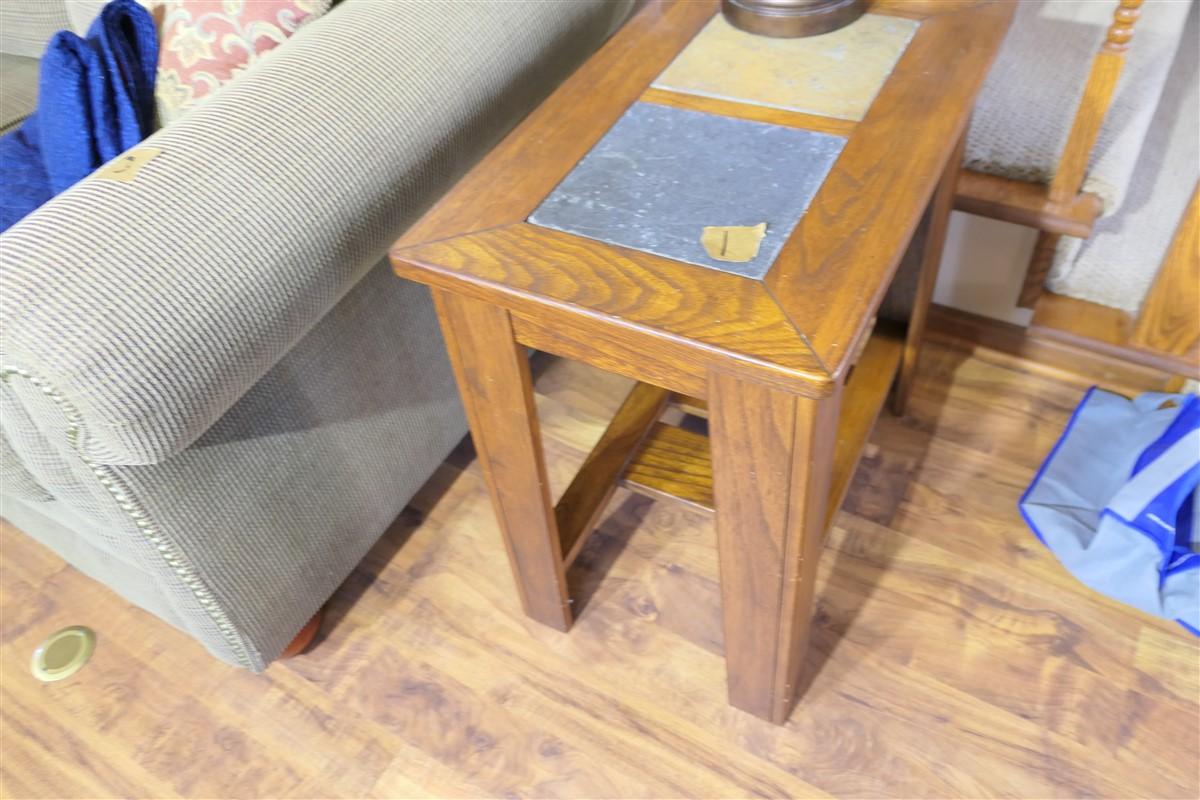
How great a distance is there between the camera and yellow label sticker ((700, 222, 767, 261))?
67cm

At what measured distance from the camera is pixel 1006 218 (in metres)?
1.12

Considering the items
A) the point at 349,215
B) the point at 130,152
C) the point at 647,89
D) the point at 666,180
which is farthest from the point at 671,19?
the point at 130,152

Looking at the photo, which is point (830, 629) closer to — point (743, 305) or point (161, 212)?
point (743, 305)

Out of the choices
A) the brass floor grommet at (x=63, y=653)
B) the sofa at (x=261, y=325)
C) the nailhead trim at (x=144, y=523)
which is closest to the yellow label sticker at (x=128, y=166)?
the sofa at (x=261, y=325)

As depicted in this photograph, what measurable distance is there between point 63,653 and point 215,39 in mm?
819

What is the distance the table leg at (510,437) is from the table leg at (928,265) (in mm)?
515

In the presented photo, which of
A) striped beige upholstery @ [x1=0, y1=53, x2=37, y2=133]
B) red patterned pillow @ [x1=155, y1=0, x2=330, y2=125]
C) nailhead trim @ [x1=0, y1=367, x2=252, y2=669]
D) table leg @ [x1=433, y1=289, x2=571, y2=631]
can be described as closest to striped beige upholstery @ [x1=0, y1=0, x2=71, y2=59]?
striped beige upholstery @ [x1=0, y1=53, x2=37, y2=133]

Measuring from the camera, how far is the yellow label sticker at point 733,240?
0.67m

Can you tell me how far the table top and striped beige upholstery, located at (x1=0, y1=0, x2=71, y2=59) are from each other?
1125 millimetres

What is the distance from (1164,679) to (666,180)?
32.8 inches

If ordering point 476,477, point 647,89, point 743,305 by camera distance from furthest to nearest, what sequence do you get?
point 476,477, point 647,89, point 743,305

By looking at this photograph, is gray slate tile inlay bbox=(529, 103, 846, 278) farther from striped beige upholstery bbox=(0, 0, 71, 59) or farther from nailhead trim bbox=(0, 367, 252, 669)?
striped beige upholstery bbox=(0, 0, 71, 59)

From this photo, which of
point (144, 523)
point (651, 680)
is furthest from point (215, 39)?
point (651, 680)

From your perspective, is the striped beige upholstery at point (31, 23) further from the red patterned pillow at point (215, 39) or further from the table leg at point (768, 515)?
the table leg at point (768, 515)
